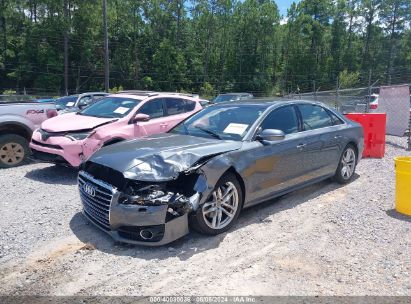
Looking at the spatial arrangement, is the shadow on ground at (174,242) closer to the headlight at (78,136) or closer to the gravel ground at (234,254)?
the gravel ground at (234,254)

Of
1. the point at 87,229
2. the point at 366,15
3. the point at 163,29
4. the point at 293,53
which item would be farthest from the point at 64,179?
the point at 366,15

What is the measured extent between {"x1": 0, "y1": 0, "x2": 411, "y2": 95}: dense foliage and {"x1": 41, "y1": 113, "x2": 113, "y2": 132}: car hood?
44.6m

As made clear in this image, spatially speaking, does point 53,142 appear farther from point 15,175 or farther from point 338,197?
point 338,197

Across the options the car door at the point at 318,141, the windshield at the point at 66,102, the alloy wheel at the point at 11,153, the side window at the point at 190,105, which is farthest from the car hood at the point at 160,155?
the windshield at the point at 66,102

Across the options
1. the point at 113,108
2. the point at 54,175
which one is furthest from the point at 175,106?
the point at 54,175

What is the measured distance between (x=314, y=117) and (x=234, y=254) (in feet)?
9.95

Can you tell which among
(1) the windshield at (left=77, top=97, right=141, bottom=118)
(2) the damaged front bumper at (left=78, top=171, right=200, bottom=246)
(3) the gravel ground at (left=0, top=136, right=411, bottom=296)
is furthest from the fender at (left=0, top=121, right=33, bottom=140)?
(2) the damaged front bumper at (left=78, top=171, right=200, bottom=246)

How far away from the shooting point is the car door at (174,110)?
8.27 meters

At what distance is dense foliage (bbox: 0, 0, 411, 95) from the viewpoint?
50188 millimetres

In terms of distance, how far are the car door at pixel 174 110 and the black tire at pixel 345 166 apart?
134 inches

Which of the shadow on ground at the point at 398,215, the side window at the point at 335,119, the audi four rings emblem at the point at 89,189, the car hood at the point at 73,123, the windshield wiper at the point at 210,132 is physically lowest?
the shadow on ground at the point at 398,215

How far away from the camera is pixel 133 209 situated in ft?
13.2

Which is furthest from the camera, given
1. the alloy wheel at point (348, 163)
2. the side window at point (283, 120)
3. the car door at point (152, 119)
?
the car door at point (152, 119)

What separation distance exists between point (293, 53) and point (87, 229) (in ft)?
225
